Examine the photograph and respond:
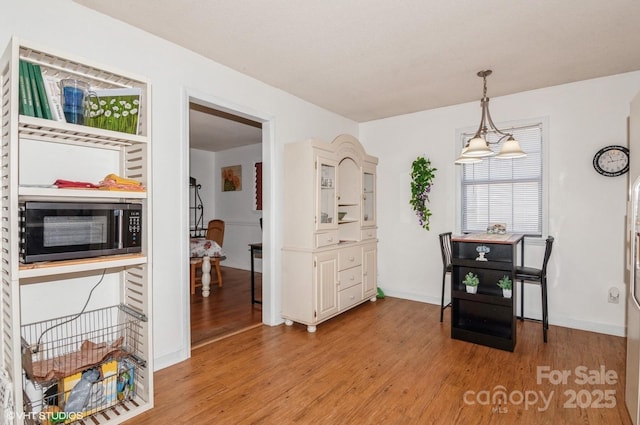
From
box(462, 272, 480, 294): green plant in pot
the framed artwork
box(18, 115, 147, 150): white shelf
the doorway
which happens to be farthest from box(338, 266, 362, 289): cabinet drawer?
the framed artwork

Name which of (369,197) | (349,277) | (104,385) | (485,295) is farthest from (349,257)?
(104,385)

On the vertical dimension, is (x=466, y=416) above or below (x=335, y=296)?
below

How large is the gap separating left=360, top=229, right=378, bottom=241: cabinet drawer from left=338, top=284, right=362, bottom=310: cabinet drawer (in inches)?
24.0

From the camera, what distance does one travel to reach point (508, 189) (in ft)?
13.0

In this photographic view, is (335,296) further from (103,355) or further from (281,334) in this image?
(103,355)

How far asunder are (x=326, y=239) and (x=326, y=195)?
1.59 feet

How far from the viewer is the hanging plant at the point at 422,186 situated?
14.2ft

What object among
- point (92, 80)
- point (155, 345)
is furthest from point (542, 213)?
point (92, 80)

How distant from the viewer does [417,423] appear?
6.50ft

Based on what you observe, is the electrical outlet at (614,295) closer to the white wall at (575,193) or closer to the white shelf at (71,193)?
the white wall at (575,193)

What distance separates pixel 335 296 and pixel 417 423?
1.83 m

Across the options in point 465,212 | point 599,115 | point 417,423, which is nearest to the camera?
point 417,423

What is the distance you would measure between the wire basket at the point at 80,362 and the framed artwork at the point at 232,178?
4752 mm

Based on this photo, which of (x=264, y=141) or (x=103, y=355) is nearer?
(x=103, y=355)
